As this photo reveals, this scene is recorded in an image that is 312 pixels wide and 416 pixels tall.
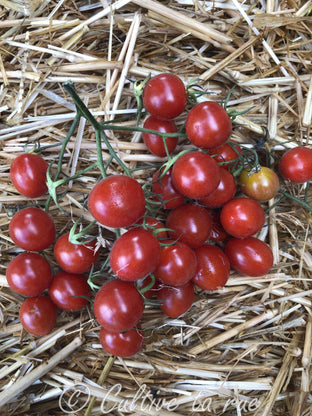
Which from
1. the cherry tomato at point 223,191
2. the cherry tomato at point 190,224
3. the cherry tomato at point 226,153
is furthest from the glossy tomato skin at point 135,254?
the cherry tomato at point 226,153

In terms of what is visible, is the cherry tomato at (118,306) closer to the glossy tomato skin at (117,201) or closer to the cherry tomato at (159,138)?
the glossy tomato skin at (117,201)

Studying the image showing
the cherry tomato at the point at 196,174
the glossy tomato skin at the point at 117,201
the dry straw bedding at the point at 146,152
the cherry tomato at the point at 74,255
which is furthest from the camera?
the dry straw bedding at the point at 146,152

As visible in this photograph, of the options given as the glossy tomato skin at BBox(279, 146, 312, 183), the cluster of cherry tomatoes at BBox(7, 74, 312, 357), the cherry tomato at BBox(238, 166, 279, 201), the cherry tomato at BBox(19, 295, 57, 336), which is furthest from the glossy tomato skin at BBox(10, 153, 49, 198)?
the glossy tomato skin at BBox(279, 146, 312, 183)

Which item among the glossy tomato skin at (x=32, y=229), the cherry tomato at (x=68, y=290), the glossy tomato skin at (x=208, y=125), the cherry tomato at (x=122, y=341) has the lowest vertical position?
the cherry tomato at (x=122, y=341)

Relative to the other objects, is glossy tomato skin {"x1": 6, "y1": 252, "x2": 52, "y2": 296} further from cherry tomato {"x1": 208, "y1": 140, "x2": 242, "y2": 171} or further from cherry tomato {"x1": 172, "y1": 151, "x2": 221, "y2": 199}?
cherry tomato {"x1": 208, "y1": 140, "x2": 242, "y2": 171}

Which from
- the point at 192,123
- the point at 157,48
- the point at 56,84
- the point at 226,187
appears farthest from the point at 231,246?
the point at 56,84

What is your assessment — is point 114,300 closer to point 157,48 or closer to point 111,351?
point 111,351
